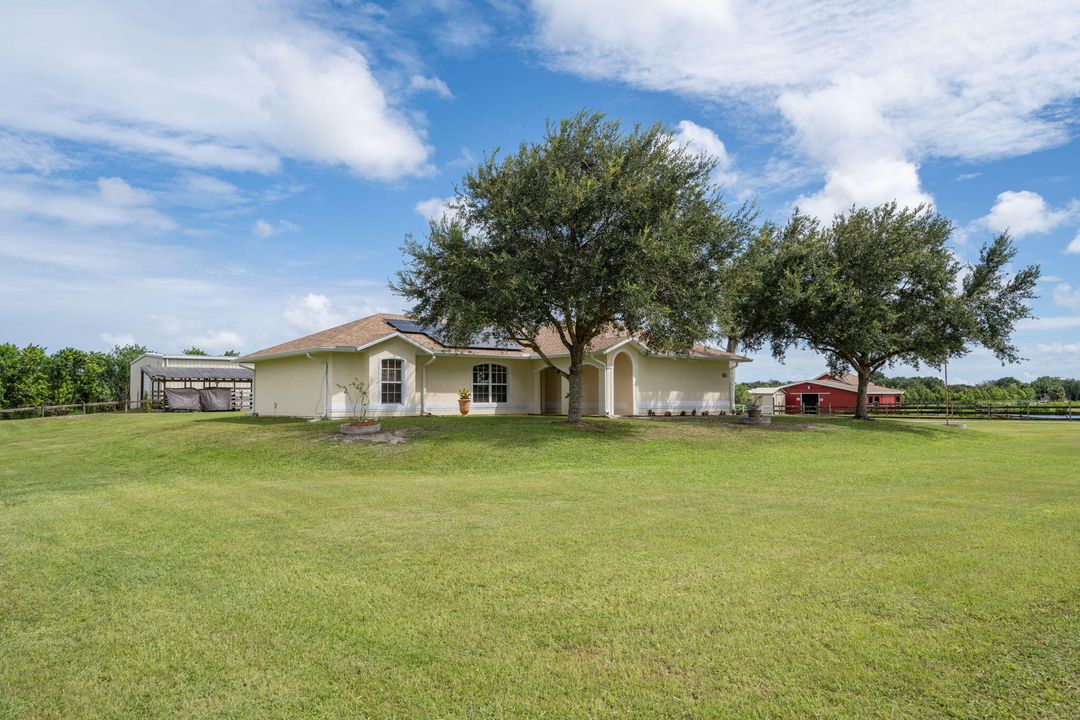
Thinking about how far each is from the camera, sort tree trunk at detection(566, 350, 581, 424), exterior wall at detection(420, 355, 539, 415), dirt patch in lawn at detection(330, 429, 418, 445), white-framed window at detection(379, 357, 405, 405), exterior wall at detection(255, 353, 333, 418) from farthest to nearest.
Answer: exterior wall at detection(420, 355, 539, 415)
exterior wall at detection(255, 353, 333, 418)
white-framed window at detection(379, 357, 405, 405)
tree trunk at detection(566, 350, 581, 424)
dirt patch in lawn at detection(330, 429, 418, 445)

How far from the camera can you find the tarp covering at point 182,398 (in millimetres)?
36219

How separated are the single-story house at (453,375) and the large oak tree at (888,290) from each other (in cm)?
449

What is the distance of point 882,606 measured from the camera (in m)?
5.15

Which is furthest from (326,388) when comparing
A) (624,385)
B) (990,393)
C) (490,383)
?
(990,393)

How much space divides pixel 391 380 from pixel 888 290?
21.1 m

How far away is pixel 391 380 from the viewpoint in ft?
82.4

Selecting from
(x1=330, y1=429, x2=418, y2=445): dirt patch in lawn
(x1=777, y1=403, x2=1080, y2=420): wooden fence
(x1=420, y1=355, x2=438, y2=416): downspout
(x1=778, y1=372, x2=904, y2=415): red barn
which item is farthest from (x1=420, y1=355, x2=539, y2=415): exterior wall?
(x1=778, y1=372, x2=904, y2=415): red barn

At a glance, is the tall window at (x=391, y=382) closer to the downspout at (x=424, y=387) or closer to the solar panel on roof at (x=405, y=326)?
the downspout at (x=424, y=387)

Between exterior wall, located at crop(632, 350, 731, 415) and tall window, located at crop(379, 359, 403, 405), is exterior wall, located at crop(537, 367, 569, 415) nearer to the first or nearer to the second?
exterior wall, located at crop(632, 350, 731, 415)

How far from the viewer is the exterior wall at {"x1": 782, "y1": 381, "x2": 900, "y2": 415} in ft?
191

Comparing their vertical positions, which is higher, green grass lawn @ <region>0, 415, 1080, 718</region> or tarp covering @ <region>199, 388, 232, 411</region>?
tarp covering @ <region>199, 388, 232, 411</region>

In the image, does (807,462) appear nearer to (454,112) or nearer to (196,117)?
(454,112)

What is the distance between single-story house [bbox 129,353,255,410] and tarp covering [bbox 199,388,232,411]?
1.06 ft

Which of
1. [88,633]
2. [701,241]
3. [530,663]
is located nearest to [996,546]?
[530,663]
